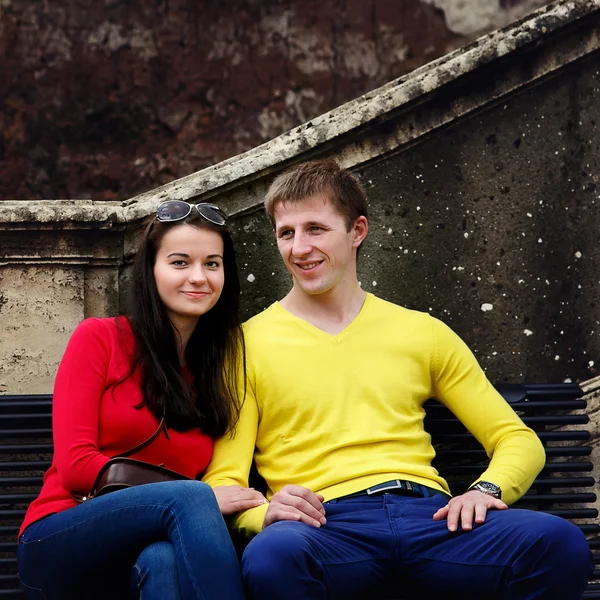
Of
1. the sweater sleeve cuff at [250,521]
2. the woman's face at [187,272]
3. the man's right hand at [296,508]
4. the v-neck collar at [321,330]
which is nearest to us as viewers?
the man's right hand at [296,508]

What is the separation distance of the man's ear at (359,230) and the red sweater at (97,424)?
2.69 feet

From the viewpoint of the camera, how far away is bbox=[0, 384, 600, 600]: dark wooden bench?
349cm

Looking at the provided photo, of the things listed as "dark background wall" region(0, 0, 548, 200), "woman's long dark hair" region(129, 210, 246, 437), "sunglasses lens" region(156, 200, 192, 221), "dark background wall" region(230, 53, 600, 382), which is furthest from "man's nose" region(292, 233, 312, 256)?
"dark background wall" region(0, 0, 548, 200)

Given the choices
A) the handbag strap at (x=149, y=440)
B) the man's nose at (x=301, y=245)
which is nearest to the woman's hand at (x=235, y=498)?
the handbag strap at (x=149, y=440)

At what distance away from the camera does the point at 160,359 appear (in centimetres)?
314

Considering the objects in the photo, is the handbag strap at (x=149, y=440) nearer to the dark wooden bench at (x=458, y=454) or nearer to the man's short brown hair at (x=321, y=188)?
the dark wooden bench at (x=458, y=454)

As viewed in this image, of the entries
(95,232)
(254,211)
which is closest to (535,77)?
(254,211)

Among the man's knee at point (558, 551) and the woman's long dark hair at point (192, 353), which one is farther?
the woman's long dark hair at point (192, 353)

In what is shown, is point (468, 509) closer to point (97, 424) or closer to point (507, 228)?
point (97, 424)

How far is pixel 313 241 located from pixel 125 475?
0.96 meters

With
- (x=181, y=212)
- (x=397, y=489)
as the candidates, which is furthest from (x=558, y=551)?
(x=181, y=212)

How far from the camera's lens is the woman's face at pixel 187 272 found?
3.18 m

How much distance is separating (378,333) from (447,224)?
77 cm

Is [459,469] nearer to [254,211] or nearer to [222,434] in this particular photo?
[222,434]
